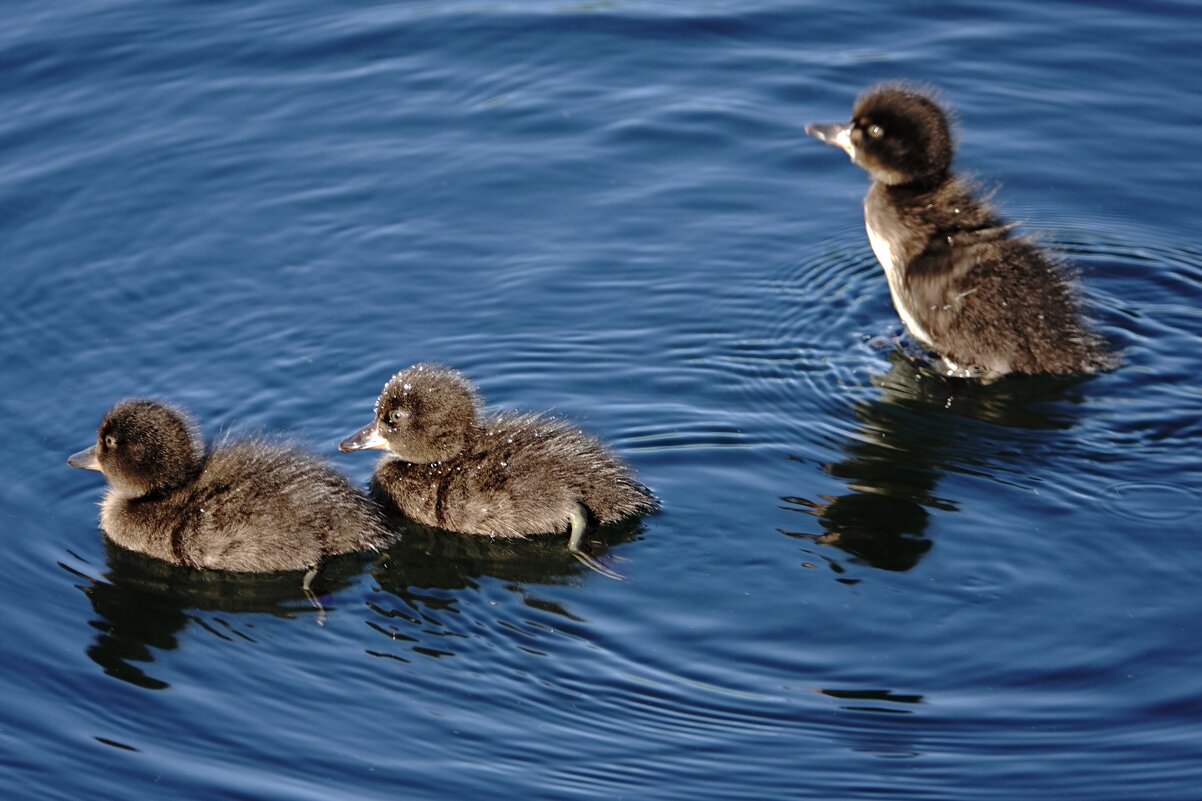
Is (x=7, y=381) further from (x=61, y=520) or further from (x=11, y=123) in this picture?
(x=11, y=123)

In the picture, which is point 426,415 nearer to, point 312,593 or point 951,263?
point 312,593

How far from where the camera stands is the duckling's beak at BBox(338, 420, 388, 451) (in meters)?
8.07

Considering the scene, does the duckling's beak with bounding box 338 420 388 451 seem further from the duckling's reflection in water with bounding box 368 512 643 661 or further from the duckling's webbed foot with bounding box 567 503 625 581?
the duckling's webbed foot with bounding box 567 503 625 581

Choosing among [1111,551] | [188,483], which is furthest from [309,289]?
[1111,551]

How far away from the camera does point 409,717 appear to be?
6707mm

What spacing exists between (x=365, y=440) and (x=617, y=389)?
1.43 m

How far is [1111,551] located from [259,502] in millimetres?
3566

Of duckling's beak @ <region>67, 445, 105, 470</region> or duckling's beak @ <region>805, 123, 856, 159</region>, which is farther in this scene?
duckling's beak @ <region>805, 123, 856, 159</region>

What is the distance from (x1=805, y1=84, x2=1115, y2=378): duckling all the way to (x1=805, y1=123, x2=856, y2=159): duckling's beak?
0.07 feet

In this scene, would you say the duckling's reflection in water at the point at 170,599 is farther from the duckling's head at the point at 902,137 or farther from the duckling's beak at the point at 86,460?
the duckling's head at the point at 902,137

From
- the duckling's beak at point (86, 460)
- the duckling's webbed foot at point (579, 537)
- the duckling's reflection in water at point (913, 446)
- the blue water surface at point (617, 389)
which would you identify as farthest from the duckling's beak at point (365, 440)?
the duckling's reflection in water at point (913, 446)

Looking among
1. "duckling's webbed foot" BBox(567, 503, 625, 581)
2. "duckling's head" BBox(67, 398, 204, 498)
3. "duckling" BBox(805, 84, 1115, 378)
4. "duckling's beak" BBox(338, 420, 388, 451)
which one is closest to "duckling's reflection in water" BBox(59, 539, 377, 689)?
"duckling's head" BBox(67, 398, 204, 498)

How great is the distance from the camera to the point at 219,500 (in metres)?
7.76

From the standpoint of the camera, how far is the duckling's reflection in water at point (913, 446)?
7785 millimetres
